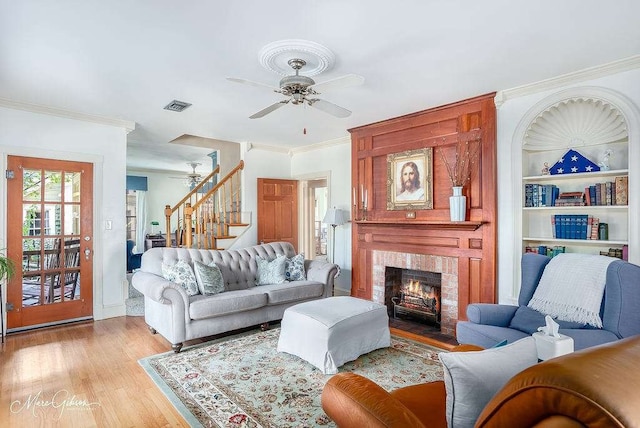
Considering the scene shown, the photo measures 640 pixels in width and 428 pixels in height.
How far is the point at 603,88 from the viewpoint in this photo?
312 cm

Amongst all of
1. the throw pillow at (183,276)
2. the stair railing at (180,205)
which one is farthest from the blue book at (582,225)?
the stair railing at (180,205)

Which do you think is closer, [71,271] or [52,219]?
[52,219]

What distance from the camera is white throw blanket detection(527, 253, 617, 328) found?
2611 millimetres

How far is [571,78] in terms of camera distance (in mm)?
3246

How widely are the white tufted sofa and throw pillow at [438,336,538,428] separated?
2.82 m

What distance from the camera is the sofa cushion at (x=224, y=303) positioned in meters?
3.47

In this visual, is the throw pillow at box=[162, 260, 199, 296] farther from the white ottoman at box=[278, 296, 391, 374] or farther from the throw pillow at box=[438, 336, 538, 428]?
the throw pillow at box=[438, 336, 538, 428]

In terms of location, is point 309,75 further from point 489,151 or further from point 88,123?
point 88,123

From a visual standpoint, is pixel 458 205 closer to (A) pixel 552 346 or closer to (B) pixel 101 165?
(A) pixel 552 346

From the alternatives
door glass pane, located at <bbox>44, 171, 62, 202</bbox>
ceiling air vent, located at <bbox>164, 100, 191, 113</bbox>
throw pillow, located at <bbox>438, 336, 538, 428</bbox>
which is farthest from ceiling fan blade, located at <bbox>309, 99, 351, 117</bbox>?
door glass pane, located at <bbox>44, 171, 62, 202</bbox>

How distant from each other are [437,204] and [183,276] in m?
3.00

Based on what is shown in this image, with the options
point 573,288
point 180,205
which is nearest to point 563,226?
point 573,288

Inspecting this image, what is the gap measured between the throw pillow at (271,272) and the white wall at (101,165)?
6.12ft

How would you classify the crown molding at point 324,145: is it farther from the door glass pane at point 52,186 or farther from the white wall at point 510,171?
the door glass pane at point 52,186
